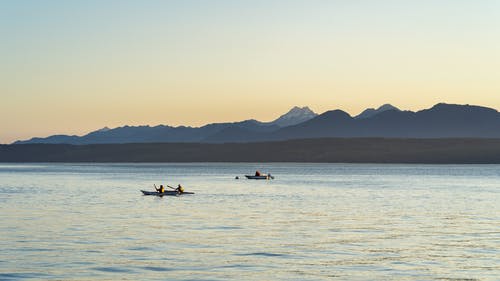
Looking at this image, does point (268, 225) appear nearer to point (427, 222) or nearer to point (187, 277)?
point (427, 222)

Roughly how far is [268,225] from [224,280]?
21.3 m

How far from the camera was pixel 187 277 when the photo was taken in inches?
1286

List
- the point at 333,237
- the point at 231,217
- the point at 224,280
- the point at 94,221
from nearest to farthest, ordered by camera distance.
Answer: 1. the point at 224,280
2. the point at 333,237
3. the point at 94,221
4. the point at 231,217

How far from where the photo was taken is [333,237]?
46.3 meters

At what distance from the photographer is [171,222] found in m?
56.4

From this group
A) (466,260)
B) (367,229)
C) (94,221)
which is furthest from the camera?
(94,221)

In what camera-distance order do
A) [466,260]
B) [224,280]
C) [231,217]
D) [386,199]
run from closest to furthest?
[224,280], [466,260], [231,217], [386,199]

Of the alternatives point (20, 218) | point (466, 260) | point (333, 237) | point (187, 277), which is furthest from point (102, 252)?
point (20, 218)

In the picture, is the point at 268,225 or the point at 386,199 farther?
the point at 386,199

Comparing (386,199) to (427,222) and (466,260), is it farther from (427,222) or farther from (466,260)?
(466,260)

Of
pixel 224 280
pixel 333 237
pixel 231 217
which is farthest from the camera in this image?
pixel 231 217

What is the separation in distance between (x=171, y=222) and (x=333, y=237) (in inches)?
565

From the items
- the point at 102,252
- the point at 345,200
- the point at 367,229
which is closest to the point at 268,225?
the point at 367,229

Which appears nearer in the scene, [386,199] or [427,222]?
[427,222]
